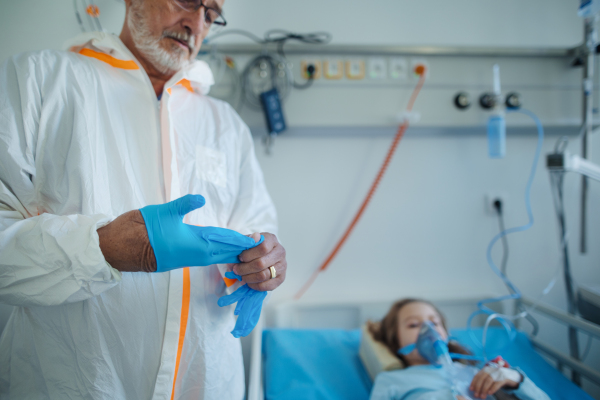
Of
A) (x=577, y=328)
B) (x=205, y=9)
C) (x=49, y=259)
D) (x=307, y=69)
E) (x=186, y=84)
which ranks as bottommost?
(x=577, y=328)

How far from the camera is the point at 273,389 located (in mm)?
1210

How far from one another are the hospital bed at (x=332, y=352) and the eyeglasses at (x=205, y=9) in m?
1.09

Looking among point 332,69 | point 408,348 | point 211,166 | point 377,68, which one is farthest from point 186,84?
point 408,348

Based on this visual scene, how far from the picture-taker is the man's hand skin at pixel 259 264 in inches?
29.6

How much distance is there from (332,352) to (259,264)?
882 mm

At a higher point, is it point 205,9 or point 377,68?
point 205,9

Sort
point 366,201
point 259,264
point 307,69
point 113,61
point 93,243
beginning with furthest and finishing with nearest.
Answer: point 366,201, point 307,69, point 113,61, point 259,264, point 93,243

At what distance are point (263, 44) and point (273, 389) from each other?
4.91 feet

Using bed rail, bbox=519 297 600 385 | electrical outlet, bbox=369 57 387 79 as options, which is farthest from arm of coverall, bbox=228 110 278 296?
bed rail, bbox=519 297 600 385

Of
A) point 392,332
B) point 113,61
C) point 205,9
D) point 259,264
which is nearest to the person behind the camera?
point 259,264

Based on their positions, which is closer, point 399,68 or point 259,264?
point 259,264

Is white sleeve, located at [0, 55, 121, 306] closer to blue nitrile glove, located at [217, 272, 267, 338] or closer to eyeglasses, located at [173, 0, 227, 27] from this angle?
blue nitrile glove, located at [217, 272, 267, 338]

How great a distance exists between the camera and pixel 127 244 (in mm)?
606

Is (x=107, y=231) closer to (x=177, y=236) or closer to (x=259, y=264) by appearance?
(x=177, y=236)
